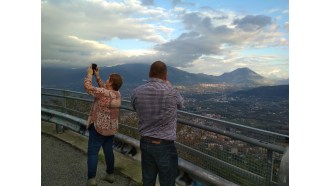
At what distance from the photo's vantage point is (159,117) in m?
4.18

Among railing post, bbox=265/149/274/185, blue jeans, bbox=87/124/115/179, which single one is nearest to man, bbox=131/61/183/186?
railing post, bbox=265/149/274/185

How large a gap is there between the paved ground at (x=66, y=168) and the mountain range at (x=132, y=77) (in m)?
1.23

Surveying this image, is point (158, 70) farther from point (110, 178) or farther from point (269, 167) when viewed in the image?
point (110, 178)

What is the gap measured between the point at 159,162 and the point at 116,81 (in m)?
1.45

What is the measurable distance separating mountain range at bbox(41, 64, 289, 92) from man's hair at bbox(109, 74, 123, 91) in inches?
4.1

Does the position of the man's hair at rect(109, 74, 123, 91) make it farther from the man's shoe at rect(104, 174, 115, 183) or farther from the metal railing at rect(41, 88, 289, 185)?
the man's shoe at rect(104, 174, 115, 183)

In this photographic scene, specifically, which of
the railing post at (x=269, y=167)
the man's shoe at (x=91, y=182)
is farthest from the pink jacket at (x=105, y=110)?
the railing post at (x=269, y=167)

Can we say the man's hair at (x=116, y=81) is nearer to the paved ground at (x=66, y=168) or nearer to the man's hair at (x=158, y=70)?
the man's hair at (x=158, y=70)

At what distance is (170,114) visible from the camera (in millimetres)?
4191

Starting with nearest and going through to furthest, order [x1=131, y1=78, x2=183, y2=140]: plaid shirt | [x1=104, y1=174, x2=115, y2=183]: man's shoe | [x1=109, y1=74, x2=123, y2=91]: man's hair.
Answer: [x1=131, y1=78, x2=183, y2=140]: plaid shirt
[x1=109, y1=74, x2=123, y2=91]: man's hair
[x1=104, y1=174, x2=115, y2=183]: man's shoe

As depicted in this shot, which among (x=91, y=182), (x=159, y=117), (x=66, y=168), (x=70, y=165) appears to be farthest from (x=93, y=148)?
(x=159, y=117)

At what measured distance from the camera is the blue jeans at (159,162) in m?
4.25

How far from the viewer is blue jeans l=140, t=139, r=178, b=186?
425 cm
